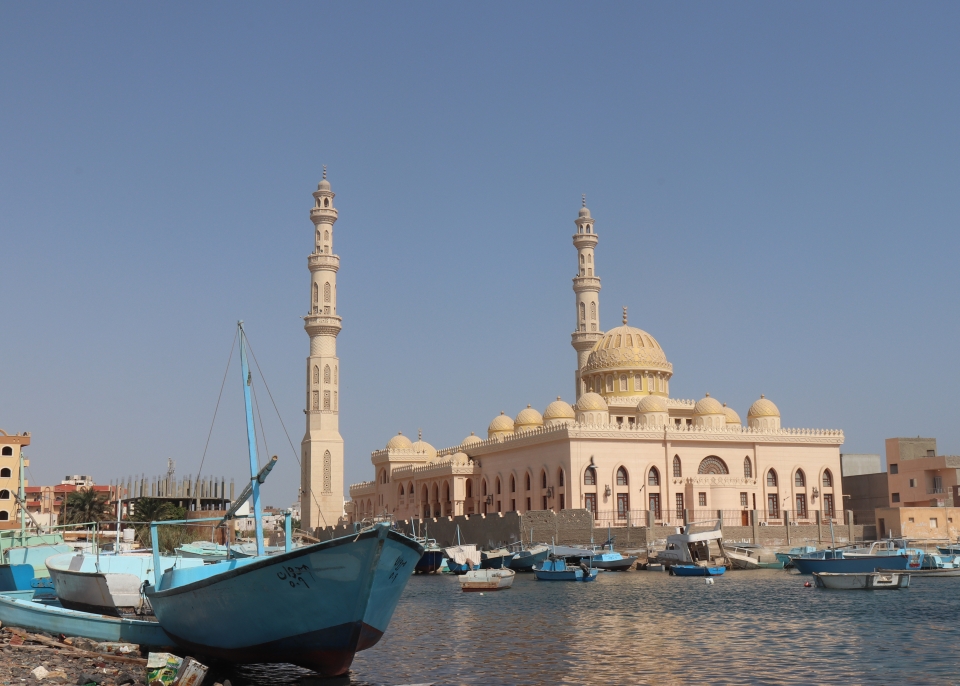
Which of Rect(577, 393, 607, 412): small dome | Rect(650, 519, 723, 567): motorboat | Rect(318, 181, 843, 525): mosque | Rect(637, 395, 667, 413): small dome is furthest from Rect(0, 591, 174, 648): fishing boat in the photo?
Rect(637, 395, 667, 413): small dome

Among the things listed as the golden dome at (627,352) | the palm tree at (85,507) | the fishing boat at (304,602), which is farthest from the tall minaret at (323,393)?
the fishing boat at (304,602)

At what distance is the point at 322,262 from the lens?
69.7 metres

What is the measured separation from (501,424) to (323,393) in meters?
11.9

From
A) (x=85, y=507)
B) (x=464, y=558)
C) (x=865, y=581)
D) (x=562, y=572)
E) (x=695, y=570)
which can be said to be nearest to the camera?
(x=865, y=581)

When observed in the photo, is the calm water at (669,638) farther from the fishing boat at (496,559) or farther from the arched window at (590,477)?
the arched window at (590,477)

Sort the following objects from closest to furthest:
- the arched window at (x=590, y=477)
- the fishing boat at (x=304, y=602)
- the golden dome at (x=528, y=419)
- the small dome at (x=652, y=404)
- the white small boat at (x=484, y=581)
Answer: the fishing boat at (x=304, y=602) < the white small boat at (x=484, y=581) < the arched window at (x=590, y=477) < the small dome at (x=652, y=404) < the golden dome at (x=528, y=419)

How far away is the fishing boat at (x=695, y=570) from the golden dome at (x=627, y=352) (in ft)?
70.6

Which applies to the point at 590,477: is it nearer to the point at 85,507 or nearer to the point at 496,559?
the point at 496,559

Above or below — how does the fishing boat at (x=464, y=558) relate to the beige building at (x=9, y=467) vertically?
below

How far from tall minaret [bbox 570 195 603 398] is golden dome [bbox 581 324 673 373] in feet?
11.5

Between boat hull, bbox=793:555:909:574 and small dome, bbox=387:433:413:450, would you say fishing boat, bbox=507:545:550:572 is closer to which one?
boat hull, bbox=793:555:909:574

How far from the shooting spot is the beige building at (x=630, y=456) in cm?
5831

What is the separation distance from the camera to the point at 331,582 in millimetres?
16609

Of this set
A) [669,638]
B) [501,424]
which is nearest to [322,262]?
[501,424]
